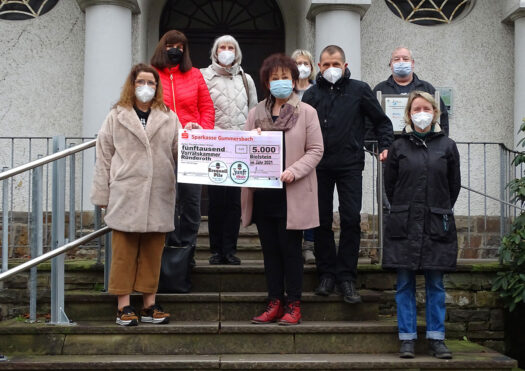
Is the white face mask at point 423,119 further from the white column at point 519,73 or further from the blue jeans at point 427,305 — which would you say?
the white column at point 519,73

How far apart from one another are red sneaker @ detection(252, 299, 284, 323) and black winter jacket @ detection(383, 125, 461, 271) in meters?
0.82

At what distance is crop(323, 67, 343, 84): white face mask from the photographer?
209 inches

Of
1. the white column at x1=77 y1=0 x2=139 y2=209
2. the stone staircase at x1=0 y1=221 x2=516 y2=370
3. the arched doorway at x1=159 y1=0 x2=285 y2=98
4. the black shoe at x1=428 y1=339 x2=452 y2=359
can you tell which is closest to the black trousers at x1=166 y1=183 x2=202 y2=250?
the stone staircase at x1=0 y1=221 x2=516 y2=370

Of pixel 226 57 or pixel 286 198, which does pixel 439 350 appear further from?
pixel 226 57

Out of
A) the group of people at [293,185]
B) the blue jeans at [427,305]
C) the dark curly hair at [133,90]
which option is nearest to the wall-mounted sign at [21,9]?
the group of people at [293,185]

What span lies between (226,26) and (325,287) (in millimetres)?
5020

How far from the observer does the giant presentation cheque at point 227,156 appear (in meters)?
5.06

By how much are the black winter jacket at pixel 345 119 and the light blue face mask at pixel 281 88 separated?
42 cm

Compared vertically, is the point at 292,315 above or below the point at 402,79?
below

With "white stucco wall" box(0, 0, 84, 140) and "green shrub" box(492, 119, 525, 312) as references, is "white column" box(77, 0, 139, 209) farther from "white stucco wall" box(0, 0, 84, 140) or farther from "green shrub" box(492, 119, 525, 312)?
"green shrub" box(492, 119, 525, 312)

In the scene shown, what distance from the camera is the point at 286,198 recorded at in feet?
16.5

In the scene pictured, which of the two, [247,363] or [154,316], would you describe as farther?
[154,316]

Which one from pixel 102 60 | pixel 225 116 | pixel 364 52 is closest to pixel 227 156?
pixel 225 116

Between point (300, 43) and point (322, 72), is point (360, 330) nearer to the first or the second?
point (322, 72)
